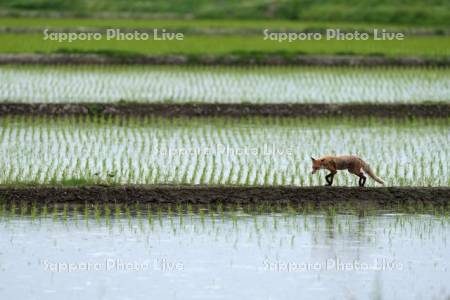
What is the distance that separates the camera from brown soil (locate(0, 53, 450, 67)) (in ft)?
52.9

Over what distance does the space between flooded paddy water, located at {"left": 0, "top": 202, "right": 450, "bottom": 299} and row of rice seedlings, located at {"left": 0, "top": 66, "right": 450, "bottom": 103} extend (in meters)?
5.19

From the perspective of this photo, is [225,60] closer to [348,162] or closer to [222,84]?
[222,84]

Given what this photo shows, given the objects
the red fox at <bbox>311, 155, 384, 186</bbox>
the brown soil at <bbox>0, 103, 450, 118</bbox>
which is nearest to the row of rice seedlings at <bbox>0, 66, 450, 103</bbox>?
the brown soil at <bbox>0, 103, 450, 118</bbox>

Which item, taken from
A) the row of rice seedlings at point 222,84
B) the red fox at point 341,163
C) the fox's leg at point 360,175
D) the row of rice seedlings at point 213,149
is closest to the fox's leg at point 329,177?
the red fox at point 341,163

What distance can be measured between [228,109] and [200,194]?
14.5 ft

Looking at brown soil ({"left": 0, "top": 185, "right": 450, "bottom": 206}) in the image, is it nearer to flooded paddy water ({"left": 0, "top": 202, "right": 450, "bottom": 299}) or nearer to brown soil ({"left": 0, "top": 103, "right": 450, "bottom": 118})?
flooded paddy water ({"left": 0, "top": 202, "right": 450, "bottom": 299})

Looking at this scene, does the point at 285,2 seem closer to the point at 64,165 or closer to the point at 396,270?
the point at 64,165

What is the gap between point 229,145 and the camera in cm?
1038

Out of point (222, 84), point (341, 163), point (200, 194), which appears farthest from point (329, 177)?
point (222, 84)

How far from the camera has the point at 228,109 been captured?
40.0 feet

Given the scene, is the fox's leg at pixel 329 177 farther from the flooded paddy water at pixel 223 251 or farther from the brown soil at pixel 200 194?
the flooded paddy water at pixel 223 251

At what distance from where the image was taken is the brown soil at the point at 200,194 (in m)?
7.77

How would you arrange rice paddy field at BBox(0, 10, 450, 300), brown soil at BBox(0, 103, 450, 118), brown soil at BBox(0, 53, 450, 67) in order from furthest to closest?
1. brown soil at BBox(0, 53, 450, 67)
2. brown soil at BBox(0, 103, 450, 118)
3. rice paddy field at BBox(0, 10, 450, 300)

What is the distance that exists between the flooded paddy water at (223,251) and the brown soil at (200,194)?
7cm
